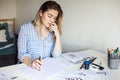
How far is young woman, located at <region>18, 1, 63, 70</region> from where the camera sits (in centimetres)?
179

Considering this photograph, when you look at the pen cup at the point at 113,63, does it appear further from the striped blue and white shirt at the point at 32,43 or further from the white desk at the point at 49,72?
the striped blue and white shirt at the point at 32,43

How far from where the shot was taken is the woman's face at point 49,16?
1.78 meters

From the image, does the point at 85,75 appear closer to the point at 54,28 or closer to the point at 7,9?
the point at 54,28

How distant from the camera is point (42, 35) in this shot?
1.88 m

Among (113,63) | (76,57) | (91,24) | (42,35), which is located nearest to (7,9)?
(42,35)

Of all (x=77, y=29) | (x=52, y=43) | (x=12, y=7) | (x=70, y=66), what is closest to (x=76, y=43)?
(x=77, y=29)

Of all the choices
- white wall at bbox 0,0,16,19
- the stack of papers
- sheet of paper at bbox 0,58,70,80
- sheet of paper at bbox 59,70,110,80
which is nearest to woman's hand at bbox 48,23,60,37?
the stack of papers

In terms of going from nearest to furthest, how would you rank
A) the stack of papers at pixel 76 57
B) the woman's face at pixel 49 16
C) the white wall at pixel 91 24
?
1. the stack of papers at pixel 76 57
2. the woman's face at pixel 49 16
3. the white wall at pixel 91 24

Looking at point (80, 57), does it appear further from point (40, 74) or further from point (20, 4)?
point (20, 4)

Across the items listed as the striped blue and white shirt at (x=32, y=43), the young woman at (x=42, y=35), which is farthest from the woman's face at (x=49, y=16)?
the striped blue and white shirt at (x=32, y=43)

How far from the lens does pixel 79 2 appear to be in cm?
214

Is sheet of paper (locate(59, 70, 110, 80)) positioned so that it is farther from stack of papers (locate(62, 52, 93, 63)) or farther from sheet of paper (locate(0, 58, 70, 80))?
stack of papers (locate(62, 52, 93, 63))

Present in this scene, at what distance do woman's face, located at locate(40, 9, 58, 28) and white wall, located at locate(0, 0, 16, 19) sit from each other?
4.20 ft

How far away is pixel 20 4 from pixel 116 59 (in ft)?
5.90
